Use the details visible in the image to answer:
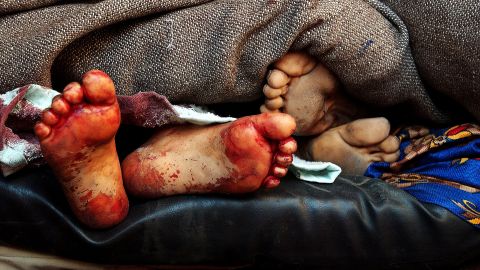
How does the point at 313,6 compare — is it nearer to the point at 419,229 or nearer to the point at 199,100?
the point at 199,100

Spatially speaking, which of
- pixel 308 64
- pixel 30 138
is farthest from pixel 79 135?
pixel 308 64

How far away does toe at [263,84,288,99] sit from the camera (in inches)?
35.0

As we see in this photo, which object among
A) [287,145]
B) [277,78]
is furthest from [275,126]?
[277,78]

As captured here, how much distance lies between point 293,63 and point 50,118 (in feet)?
1.28

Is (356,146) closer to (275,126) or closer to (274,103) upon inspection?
(274,103)

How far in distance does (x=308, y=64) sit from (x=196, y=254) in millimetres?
346

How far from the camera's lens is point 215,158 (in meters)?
0.77

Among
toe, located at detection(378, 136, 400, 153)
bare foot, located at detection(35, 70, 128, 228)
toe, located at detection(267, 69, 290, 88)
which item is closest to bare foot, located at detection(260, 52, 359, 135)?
toe, located at detection(267, 69, 290, 88)

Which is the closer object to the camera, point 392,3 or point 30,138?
point 30,138

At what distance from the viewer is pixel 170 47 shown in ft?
2.81

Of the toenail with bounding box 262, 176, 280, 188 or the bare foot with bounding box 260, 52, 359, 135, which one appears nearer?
the toenail with bounding box 262, 176, 280, 188

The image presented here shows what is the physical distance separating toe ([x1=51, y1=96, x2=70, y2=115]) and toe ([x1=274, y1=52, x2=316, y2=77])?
356mm

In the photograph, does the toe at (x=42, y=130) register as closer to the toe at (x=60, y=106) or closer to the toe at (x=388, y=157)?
the toe at (x=60, y=106)

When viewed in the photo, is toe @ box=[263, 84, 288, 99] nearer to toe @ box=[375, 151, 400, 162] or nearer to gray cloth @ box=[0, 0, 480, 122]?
gray cloth @ box=[0, 0, 480, 122]
